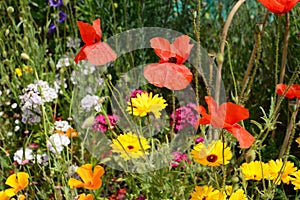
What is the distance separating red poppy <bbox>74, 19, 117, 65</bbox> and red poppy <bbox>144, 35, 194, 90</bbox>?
4.3 inches

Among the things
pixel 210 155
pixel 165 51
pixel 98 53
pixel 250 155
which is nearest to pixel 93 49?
pixel 98 53

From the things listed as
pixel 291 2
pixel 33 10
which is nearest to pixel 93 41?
pixel 291 2

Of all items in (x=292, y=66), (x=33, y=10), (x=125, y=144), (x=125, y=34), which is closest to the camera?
(x=125, y=144)

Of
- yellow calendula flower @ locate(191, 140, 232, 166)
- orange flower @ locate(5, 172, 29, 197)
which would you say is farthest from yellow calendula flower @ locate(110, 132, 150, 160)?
orange flower @ locate(5, 172, 29, 197)

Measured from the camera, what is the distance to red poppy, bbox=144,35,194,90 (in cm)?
117

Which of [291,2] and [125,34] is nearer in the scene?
[291,2]

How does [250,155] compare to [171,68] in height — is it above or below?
below

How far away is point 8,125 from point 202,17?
105 centimetres

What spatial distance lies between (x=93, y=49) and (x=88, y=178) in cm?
38

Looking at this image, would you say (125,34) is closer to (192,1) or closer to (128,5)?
(128,5)

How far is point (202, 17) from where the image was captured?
2.60 m

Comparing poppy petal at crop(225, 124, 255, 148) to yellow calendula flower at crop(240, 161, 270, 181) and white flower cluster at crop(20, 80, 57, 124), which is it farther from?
white flower cluster at crop(20, 80, 57, 124)

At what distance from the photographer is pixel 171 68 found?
1.17 meters

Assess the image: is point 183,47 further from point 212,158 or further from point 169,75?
point 212,158
